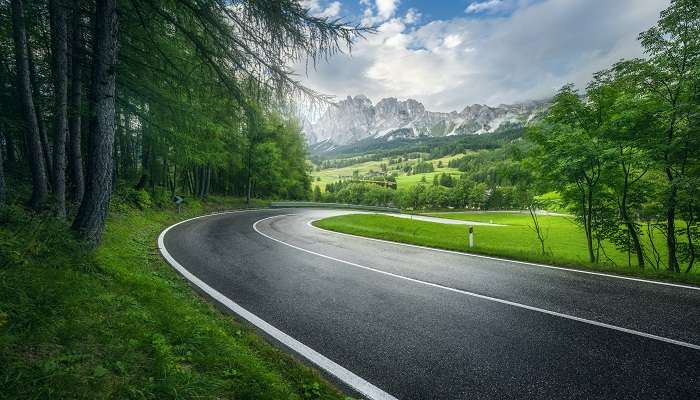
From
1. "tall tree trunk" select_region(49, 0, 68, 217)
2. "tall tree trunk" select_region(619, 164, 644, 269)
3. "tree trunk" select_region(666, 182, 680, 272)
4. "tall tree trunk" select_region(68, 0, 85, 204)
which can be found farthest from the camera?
"tall tree trunk" select_region(619, 164, 644, 269)

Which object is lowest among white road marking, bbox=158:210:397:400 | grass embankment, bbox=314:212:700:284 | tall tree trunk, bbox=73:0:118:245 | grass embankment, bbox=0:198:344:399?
grass embankment, bbox=314:212:700:284

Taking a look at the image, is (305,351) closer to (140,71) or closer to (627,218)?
(140,71)

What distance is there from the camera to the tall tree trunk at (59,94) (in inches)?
266

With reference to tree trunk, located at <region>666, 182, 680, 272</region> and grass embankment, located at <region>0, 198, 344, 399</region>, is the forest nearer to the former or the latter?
grass embankment, located at <region>0, 198, 344, 399</region>

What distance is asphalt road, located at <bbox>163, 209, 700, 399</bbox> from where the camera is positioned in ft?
9.59

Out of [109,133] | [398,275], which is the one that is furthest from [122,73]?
[398,275]

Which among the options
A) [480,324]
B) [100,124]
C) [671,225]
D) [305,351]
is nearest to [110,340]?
[305,351]

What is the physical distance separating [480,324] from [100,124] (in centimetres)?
753

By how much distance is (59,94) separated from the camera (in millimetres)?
7020

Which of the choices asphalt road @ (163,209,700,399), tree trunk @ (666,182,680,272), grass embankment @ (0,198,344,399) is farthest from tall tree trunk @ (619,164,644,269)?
grass embankment @ (0,198,344,399)

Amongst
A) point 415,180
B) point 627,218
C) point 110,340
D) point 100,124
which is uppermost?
point 415,180

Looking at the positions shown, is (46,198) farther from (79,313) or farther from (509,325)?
(509,325)

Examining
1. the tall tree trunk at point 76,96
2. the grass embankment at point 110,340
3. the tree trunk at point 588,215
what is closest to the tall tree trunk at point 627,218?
the tree trunk at point 588,215

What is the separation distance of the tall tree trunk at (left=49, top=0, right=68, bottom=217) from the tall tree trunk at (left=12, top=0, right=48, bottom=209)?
22.5 inches
